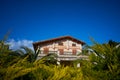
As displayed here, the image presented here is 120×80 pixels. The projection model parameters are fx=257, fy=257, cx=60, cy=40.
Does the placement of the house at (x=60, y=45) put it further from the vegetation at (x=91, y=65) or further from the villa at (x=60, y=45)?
the vegetation at (x=91, y=65)

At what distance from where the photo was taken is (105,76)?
28.9ft

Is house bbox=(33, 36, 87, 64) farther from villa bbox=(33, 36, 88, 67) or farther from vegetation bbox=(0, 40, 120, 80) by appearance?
vegetation bbox=(0, 40, 120, 80)

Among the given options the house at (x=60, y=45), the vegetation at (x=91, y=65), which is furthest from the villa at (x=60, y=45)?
the vegetation at (x=91, y=65)

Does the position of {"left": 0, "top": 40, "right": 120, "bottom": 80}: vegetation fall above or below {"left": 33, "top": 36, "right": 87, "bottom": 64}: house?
below

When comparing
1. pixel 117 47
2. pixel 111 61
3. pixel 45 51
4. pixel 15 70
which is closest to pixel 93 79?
pixel 111 61

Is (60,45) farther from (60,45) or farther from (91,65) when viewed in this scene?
(91,65)

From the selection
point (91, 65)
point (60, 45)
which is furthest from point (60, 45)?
point (91, 65)

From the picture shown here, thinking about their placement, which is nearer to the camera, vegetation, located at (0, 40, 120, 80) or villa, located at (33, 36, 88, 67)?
vegetation, located at (0, 40, 120, 80)

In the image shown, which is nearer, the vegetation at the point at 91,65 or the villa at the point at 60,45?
the vegetation at the point at 91,65

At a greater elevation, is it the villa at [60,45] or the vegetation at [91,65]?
the villa at [60,45]

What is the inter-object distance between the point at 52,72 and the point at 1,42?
288cm

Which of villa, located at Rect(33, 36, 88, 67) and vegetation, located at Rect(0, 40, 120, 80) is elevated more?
villa, located at Rect(33, 36, 88, 67)

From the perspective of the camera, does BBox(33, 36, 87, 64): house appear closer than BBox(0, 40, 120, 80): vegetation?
No

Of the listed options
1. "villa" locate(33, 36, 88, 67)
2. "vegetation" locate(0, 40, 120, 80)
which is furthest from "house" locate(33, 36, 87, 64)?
"vegetation" locate(0, 40, 120, 80)
